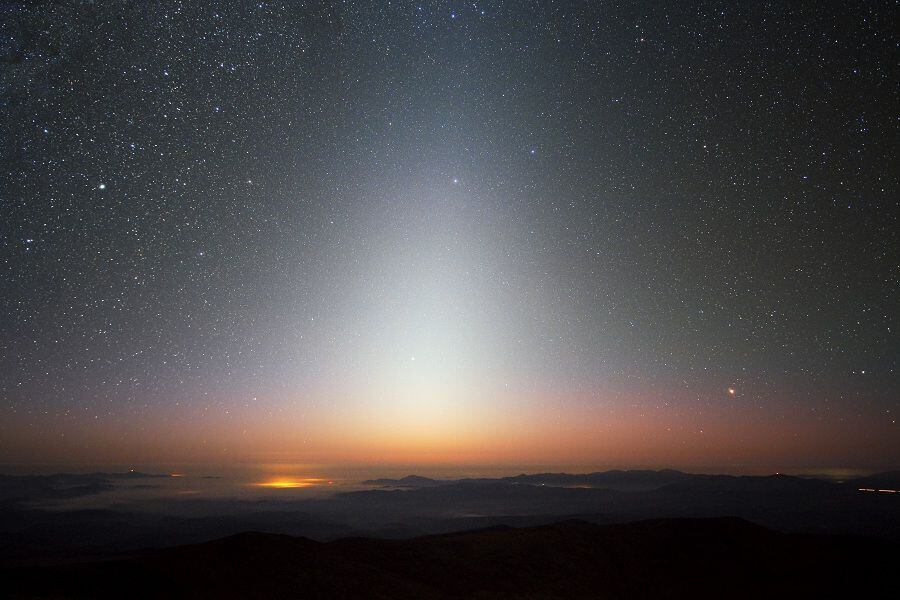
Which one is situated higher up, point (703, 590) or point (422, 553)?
point (422, 553)

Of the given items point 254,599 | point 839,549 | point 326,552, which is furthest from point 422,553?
point 839,549

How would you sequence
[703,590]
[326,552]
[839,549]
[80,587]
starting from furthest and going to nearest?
1. [839,549]
2. [703,590]
3. [326,552]
4. [80,587]

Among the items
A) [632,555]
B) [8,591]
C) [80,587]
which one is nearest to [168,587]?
[80,587]

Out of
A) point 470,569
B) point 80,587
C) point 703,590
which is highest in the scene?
point 80,587

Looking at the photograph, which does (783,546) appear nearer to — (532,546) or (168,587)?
(532,546)

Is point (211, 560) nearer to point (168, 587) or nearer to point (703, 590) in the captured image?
point (168, 587)

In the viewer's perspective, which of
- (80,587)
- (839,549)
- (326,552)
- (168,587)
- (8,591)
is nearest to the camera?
(8,591)

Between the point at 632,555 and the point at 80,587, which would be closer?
the point at 80,587
